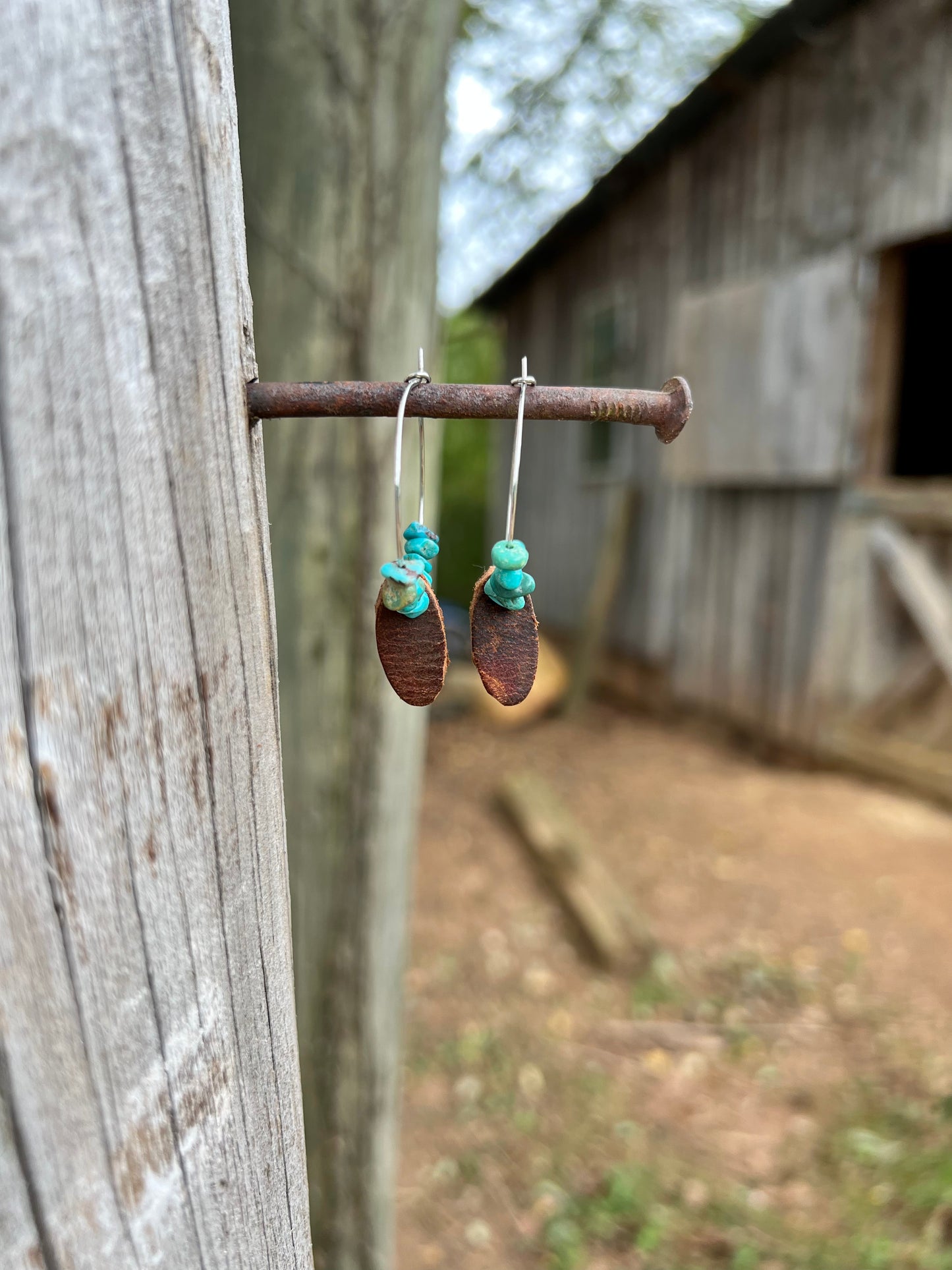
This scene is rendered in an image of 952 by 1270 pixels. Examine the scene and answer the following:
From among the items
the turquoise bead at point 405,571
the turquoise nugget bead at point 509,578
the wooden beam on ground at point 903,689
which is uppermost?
the turquoise bead at point 405,571

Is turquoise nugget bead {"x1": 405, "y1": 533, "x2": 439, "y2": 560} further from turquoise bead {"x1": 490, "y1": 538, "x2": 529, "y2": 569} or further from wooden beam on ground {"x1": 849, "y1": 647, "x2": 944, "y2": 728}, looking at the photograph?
wooden beam on ground {"x1": 849, "y1": 647, "x2": 944, "y2": 728}

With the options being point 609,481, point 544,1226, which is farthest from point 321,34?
point 609,481

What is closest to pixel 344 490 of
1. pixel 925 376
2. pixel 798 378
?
pixel 798 378

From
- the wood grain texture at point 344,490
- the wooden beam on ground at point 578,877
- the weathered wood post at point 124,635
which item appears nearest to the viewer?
the weathered wood post at point 124,635

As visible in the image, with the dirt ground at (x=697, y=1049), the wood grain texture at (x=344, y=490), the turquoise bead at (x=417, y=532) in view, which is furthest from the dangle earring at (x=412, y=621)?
the dirt ground at (x=697, y=1049)

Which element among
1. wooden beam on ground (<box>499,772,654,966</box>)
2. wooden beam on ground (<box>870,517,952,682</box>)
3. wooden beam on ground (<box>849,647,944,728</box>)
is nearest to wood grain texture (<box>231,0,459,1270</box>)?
wooden beam on ground (<box>499,772,654,966</box>)

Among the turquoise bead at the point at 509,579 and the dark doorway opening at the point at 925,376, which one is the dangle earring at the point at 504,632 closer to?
the turquoise bead at the point at 509,579

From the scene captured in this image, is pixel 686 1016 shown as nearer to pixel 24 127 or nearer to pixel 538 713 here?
pixel 24 127
